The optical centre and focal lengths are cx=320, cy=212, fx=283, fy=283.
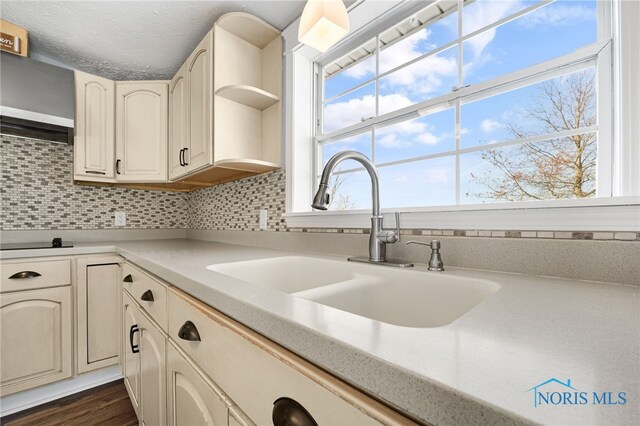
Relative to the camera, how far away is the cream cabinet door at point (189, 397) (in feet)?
2.14

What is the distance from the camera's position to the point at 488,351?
320mm

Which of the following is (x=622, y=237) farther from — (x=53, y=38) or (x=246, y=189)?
(x=53, y=38)

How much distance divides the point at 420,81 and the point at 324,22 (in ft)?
1.78

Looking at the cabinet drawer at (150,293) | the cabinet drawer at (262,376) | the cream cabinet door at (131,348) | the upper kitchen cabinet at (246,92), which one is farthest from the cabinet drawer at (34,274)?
the cabinet drawer at (262,376)

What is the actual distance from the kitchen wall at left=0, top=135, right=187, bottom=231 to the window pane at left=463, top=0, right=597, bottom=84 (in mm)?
2710

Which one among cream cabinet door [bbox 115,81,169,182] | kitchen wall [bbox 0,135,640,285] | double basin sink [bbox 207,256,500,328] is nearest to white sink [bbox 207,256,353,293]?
double basin sink [bbox 207,256,500,328]

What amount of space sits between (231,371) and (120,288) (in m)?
1.62

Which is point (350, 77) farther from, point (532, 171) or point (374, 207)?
point (532, 171)

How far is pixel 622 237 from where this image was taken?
2.20 ft

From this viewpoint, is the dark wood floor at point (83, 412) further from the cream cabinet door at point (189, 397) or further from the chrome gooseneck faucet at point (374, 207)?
the chrome gooseneck faucet at point (374, 207)

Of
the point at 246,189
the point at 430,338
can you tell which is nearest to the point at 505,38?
the point at 430,338

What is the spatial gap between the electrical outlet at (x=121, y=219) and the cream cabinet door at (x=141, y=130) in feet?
1.44

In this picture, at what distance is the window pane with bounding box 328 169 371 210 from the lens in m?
1.49

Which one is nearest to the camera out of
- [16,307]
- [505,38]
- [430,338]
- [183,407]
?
[430,338]
